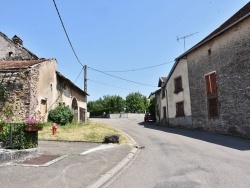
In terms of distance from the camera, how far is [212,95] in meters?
18.4

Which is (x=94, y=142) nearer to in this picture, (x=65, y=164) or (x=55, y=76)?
(x=65, y=164)

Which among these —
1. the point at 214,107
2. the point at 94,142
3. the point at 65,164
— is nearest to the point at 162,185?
the point at 65,164

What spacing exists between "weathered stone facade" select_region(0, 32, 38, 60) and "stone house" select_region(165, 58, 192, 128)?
13021 mm

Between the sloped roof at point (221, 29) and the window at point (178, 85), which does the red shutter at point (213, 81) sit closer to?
the sloped roof at point (221, 29)

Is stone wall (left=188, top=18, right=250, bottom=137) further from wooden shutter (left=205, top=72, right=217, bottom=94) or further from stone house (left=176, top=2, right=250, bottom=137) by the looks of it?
wooden shutter (left=205, top=72, right=217, bottom=94)

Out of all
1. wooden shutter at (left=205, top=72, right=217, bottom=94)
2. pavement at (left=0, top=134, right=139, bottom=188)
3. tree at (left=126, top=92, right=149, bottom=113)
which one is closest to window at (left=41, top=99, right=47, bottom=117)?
pavement at (left=0, top=134, right=139, bottom=188)

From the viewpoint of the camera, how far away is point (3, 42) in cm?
2277

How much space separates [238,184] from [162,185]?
5.37 ft

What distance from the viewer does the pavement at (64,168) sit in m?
5.56

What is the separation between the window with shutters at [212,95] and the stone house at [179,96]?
303 centimetres

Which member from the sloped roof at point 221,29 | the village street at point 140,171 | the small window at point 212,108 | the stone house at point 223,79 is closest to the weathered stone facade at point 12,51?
the sloped roof at point 221,29

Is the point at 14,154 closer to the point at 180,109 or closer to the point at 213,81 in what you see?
the point at 213,81

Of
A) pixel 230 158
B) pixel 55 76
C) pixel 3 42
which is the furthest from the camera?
pixel 3 42

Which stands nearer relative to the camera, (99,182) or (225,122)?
(99,182)
